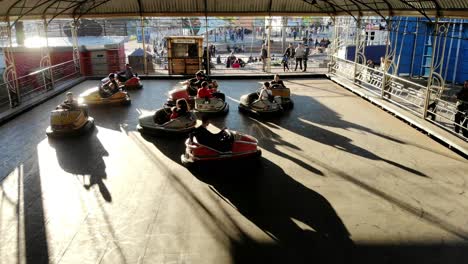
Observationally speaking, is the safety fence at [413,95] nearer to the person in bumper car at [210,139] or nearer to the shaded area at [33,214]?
the person in bumper car at [210,139]

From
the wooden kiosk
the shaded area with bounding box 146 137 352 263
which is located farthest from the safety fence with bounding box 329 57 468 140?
the wooden kiosk

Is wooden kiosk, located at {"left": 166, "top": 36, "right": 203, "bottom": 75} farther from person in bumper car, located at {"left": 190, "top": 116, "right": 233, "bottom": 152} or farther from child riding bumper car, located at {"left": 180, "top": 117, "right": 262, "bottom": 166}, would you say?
person in bumper car, located at {"left": 190, "top": 116, "right": 233, "bottom": 152}

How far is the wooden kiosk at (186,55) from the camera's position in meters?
18.8

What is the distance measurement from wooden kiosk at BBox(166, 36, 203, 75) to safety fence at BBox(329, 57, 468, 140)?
5.99 metres

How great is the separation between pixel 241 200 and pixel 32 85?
1404 centimetres

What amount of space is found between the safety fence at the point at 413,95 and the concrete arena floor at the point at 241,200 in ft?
2.75

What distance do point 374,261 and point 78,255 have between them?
3.52 m

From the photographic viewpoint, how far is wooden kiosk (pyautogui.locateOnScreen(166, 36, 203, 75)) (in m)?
18.8

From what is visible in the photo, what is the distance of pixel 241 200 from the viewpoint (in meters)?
6.43

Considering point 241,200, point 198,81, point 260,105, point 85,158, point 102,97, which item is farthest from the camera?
point 198,81

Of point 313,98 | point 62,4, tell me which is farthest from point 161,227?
point 62,4

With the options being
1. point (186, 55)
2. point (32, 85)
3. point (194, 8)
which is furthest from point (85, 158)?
point (186, 55)

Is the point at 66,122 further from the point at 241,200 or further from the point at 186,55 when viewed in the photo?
the point at 186,55

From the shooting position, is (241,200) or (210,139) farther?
(210,139)
